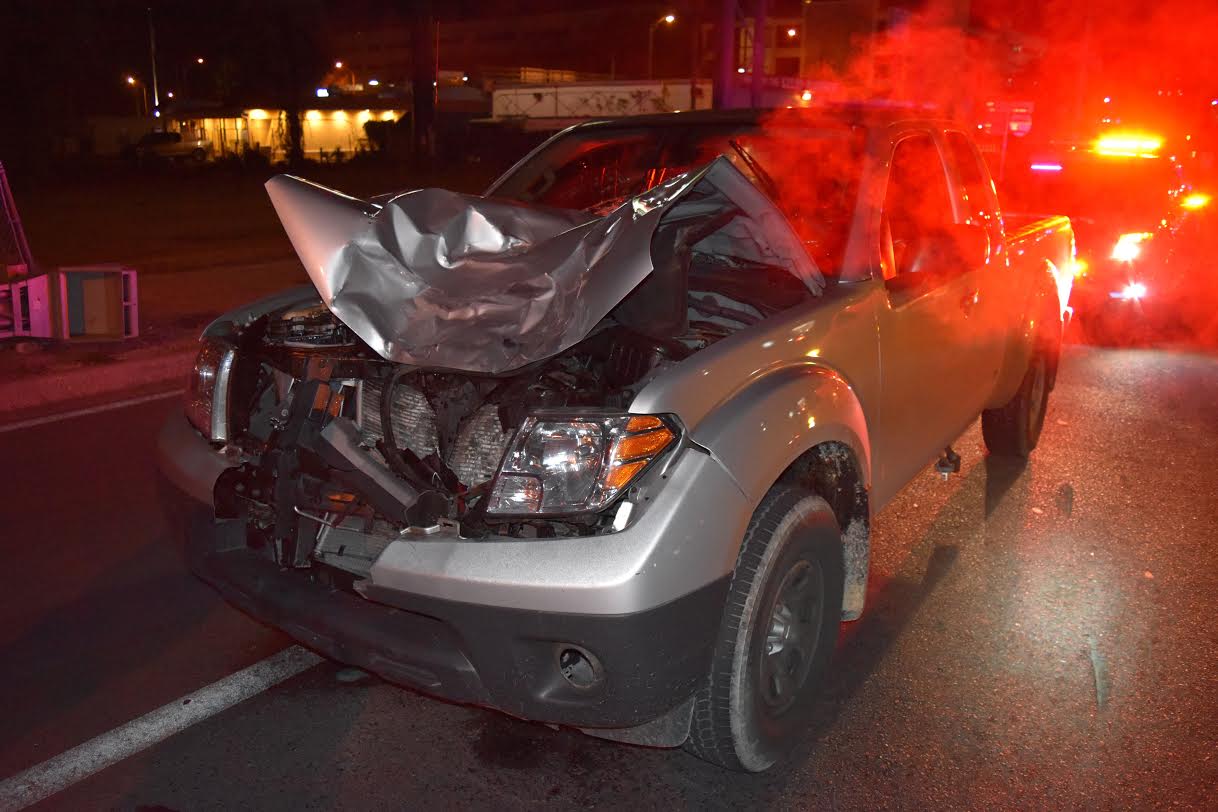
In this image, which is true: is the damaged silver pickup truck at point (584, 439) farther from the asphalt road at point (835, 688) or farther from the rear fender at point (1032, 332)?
the rear fender at point (1032, 332)

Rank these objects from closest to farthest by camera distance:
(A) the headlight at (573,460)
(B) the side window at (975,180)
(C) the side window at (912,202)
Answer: (A) the headlight at (573,460) → (C) the side window at (912,202) → (B) the side window at (975,180)

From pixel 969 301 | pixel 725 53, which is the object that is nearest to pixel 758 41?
pixel 725 53

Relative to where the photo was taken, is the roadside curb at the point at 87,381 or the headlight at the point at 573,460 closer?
the headlight at the point at 573,460

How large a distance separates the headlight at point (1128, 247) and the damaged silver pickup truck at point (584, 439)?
23.0ft

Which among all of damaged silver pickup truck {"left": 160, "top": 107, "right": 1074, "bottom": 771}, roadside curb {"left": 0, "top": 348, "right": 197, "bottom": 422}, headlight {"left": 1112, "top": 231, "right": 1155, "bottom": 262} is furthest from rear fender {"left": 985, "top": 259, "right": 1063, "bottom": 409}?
roadside curb {"left": 0, "top": 348, "right": 197, "bottom": 422}

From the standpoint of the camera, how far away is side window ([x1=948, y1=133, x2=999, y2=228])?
489 centimetres

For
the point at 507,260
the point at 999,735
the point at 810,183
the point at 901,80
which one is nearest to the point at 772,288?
the point at 810,183

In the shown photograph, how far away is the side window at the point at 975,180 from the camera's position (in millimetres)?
4887

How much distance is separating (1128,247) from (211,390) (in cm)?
937

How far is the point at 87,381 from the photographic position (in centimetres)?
737

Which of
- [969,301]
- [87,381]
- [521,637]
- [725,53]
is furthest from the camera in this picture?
[725,53]

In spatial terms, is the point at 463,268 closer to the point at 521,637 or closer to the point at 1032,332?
the point at 521,637

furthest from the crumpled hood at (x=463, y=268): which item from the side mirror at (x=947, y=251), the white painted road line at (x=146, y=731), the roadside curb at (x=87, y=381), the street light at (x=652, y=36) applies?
the street light at (x=652, y=36)

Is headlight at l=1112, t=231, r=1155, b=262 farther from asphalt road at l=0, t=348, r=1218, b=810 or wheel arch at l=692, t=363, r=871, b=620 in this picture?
wheel arch at l=692, t=363, r=871, b=620
